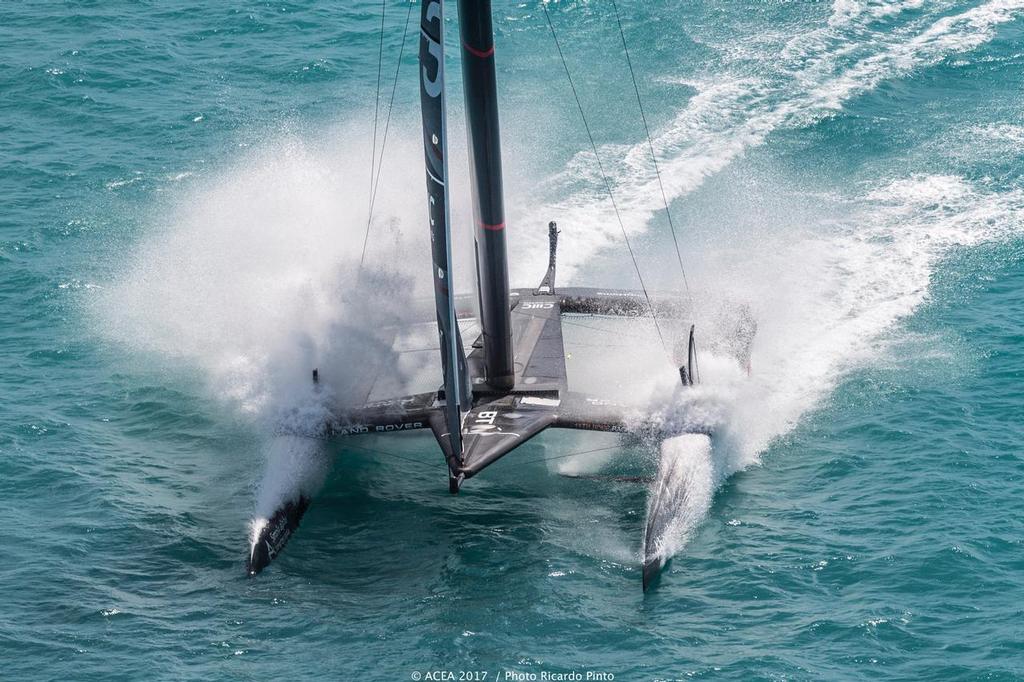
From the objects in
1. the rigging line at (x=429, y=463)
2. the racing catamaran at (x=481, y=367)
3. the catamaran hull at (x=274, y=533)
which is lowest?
the rigging line at (x=429, y=463)

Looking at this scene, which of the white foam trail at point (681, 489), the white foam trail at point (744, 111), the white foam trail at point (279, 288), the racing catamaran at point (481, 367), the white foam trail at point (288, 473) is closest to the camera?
the racing catamaran at point (481, 367)

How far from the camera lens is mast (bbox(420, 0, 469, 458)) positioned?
17047 mm

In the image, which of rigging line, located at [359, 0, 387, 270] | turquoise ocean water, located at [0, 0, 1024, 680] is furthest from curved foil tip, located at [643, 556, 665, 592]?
rigging line, located at [359, 0, 387, 270]

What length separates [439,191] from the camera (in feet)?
57.0

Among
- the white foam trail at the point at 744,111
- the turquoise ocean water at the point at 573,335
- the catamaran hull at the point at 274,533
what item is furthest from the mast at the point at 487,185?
the white foam trail at the point at 744,111

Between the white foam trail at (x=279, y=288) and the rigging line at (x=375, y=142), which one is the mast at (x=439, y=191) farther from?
the rigging line at (x=375, y=142)

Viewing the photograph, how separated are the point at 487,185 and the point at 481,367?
396 centimetres

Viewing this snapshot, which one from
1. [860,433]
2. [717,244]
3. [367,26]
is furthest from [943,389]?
[367,26]

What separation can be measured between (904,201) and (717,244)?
4.88 m

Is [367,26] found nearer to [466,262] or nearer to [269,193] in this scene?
[269,193]

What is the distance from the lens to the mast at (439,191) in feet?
55.9

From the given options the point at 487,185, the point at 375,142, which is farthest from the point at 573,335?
the point at 375,142

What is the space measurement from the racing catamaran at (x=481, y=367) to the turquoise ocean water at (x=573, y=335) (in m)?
0.71

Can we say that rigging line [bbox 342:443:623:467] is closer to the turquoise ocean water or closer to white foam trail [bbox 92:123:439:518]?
the turquoise ocean water
